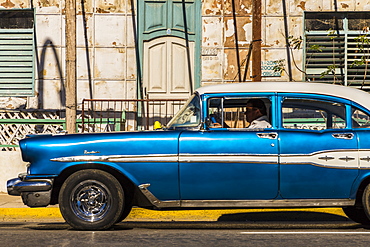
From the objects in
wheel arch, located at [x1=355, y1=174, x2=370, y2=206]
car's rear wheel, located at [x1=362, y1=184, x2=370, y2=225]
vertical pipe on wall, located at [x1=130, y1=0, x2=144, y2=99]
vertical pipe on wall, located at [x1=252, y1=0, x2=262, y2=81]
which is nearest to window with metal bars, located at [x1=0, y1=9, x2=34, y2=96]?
vertical pipe on wall, located at [x1=130, y1=0, x2=144, y2=99]

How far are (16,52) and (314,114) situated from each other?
8.82 m

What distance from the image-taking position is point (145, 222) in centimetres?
828

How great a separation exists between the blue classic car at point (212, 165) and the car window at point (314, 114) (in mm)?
16

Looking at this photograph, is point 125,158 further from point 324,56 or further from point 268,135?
point 324,56

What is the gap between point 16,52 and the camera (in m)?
14.4

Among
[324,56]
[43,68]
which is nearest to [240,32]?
[324,56]

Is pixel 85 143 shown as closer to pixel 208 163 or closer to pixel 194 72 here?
pixel 208 163

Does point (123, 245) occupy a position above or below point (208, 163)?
below

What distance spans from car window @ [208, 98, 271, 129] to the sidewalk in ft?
5.30

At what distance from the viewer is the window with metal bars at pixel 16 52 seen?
14352 millimetres

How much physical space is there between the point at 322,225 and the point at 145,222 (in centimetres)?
222

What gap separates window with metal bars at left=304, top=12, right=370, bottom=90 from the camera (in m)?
14.2

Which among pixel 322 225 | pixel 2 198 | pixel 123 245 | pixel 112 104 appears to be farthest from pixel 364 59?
pixel 123 245

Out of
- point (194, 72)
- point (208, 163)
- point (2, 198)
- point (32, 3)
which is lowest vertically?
point (2, 198)
